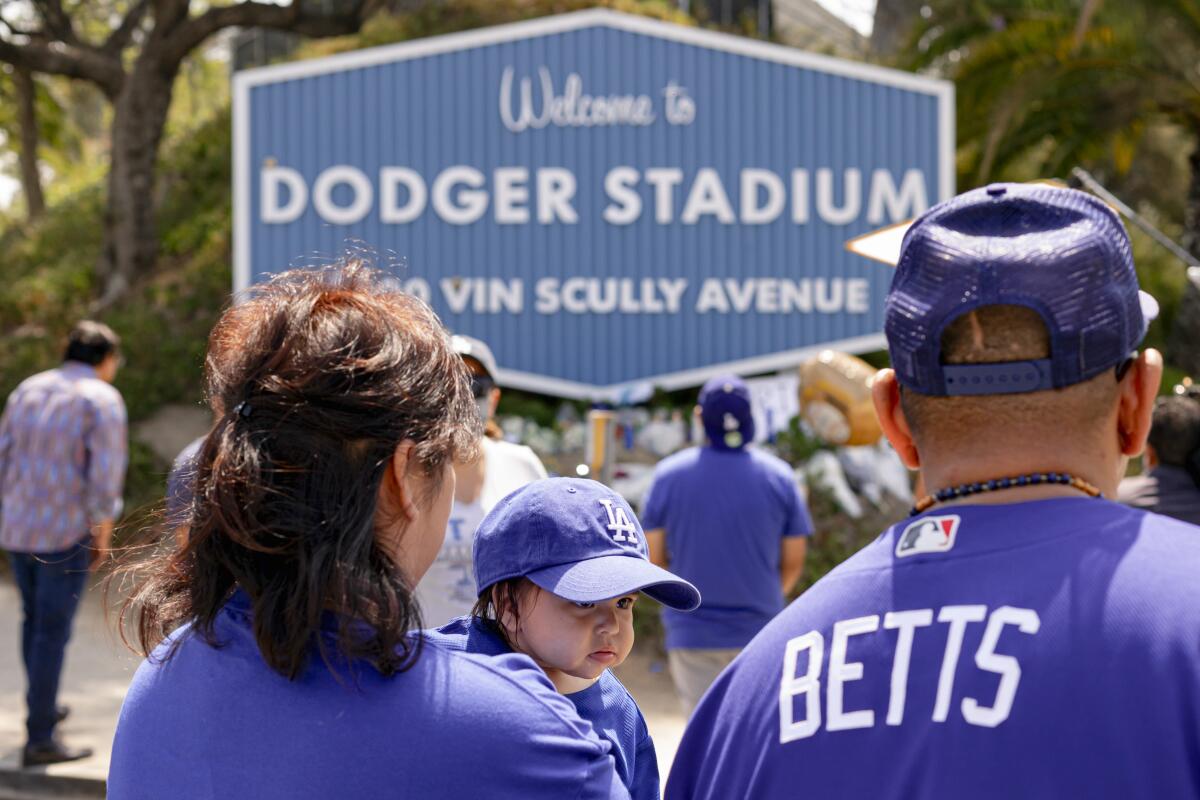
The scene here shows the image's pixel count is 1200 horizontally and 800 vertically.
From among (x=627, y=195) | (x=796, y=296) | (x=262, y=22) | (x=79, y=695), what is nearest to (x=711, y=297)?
(x=796, y=296)

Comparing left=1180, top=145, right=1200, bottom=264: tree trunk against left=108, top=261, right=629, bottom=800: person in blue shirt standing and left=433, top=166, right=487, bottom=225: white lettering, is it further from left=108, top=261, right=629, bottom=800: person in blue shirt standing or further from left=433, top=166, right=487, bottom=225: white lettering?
left=108, top=261, right=629, bottom=800: person in blue shirt standing

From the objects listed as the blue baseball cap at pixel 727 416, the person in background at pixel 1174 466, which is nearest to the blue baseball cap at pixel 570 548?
the person in background at pixel 1174 466

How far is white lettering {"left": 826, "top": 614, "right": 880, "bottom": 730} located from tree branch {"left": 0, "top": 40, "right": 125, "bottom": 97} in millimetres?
16552

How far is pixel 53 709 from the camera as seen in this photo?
240 inches

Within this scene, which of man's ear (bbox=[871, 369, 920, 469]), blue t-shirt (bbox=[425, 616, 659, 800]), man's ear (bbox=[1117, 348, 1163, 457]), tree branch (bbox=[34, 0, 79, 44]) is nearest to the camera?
man's ear (bbox=[1117, 348, 1163, 457])

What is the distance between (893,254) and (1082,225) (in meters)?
1.00

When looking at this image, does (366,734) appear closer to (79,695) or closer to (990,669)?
(990,669)

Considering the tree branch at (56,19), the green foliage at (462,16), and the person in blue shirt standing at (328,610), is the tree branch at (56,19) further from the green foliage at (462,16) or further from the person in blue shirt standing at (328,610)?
the person in blue shirt standing at (328,610)

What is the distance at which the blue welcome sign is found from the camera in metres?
11.4

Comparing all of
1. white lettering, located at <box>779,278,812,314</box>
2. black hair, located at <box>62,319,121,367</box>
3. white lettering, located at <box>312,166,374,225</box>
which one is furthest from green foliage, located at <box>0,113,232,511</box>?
white lettering, located at <box>779,278,812,314</box>

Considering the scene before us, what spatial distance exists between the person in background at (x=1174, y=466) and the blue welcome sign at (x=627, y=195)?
6.92 metres

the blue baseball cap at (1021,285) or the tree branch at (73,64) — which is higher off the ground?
the tree branch at (73,64)

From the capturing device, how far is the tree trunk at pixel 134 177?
1552cm

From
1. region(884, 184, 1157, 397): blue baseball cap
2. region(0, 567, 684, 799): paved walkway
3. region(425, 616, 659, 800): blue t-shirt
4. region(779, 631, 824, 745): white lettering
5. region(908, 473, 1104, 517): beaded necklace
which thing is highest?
region(884, 184, 1157, 397): blue baseball cap
